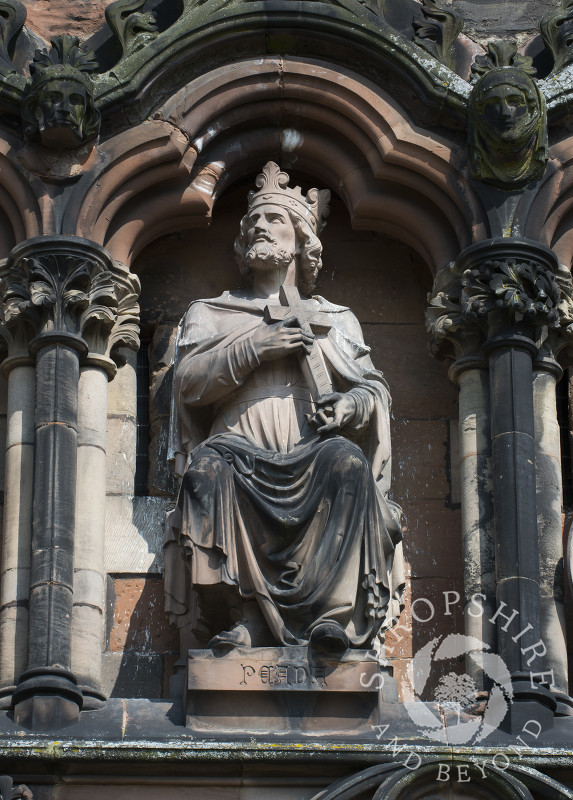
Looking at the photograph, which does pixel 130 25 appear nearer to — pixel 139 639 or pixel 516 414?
pixel 516 414

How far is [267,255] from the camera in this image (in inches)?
538

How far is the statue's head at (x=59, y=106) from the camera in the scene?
1355 centimetres

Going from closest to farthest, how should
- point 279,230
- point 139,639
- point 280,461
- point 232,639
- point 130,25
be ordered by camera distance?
point 232,639, point 280,461, point 139,639, point 279,230, point 130,25

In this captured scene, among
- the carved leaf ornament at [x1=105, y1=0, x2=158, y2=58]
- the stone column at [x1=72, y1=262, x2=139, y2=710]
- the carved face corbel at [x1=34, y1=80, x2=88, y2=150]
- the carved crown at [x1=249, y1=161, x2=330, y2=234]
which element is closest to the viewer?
the stone column at [x1=72, y1=262, x2=139, y2=710]

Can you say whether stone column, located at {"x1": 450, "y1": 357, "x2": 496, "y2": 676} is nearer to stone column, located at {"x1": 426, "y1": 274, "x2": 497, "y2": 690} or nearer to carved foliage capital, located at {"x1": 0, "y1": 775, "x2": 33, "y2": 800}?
stone column, located at {"x1": 426, "y1": 274, "x2": 497, "y2": 690}

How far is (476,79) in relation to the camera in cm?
1395

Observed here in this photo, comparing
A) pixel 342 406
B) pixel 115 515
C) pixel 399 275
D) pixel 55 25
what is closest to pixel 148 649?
pixel 115 515

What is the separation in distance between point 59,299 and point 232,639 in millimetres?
2078

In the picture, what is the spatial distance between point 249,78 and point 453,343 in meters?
1.83

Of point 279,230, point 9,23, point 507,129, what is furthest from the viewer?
point 9,23

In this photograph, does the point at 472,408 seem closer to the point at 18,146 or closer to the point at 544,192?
the point at 544,192

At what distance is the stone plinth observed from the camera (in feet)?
40.1

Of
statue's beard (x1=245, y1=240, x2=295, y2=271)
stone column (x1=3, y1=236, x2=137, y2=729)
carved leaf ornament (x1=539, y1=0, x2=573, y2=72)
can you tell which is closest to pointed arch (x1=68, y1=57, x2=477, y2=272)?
stone column (x1=3, y1=236, x2=137, y2=729)

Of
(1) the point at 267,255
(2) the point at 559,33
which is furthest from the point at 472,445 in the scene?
(2) the point at 559,33
